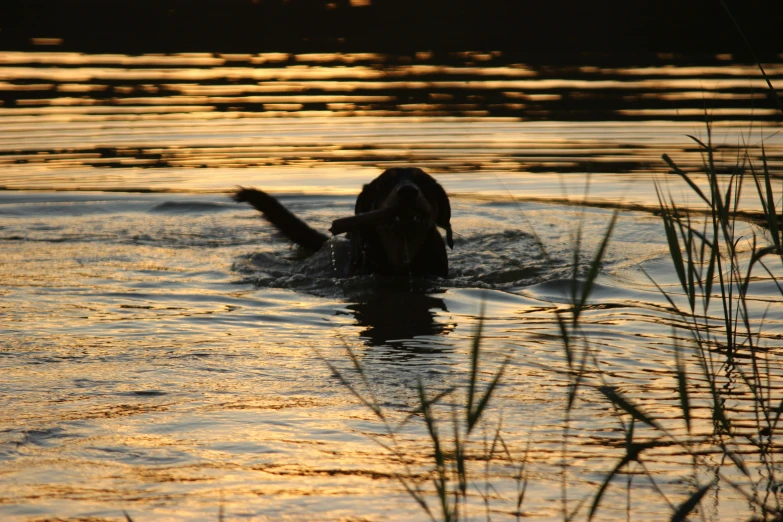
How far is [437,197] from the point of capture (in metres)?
6.28

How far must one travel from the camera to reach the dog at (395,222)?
19.1 feet

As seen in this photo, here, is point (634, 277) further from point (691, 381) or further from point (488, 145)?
point (488, 145)

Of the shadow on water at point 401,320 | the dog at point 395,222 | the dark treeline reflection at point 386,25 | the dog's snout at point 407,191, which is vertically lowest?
the shadow on water at point 401,320

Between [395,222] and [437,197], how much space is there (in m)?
0.45

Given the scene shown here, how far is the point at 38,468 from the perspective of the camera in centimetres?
313

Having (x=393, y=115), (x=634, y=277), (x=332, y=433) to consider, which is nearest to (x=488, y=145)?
(x=393, y=115)

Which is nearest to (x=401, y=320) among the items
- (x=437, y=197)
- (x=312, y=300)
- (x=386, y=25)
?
(x=312, y=300)

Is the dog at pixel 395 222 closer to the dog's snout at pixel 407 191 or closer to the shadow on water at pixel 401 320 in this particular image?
the dog's snout at pixel 407 191

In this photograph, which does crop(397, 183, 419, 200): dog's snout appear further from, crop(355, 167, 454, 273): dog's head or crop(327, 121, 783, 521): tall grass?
crop(327, 121, 783, 521): tall grass

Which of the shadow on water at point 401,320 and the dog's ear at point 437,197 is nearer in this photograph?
the shadow on water at point 401,320

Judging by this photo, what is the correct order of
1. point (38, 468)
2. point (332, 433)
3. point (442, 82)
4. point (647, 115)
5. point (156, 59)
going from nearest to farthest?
point (38, 468), point (332, 433), point (647, 115), point (442, 82), point (156, 59)

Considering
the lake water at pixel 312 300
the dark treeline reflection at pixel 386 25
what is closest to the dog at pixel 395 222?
the lake water at pixel 312 300

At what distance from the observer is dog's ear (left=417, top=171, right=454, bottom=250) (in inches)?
244

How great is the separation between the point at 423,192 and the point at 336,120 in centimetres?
647
